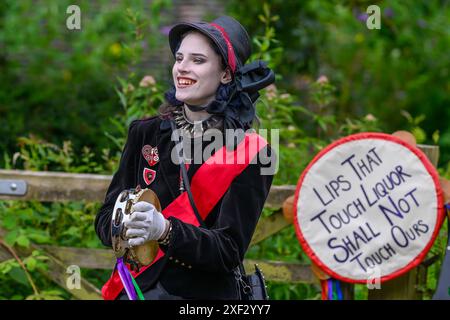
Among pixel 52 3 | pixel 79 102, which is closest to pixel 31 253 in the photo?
pixel 79 102

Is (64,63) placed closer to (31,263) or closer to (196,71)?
(31,263)

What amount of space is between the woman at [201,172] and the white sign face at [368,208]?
1.31 m

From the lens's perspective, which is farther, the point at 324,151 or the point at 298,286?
the point at 298,286

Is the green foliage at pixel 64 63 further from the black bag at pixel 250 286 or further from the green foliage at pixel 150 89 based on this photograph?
the black bag at pixel 250 286

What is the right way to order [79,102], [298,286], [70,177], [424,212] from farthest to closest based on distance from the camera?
[79,102]
[298,286]
[70,177]
[424,212]

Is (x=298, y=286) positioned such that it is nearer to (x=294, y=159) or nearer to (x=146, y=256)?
(x=294, y=159)

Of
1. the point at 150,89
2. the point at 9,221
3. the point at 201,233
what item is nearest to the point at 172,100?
the point at 201,233

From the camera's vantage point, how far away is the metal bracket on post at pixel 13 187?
4.68 m

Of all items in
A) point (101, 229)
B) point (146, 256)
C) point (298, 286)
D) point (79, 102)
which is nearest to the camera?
point (146, 256)

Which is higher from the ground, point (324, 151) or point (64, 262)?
point (324, 151)

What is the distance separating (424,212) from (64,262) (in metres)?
1.73

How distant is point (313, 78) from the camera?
7660 millimetres

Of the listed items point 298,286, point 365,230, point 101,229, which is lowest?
point 298,286

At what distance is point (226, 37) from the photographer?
3.18 metres
